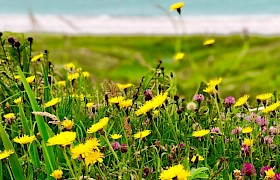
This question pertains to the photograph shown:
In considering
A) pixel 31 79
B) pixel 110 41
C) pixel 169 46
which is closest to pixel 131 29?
pixel 110 41

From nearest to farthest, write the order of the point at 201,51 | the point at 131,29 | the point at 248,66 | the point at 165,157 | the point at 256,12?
the point at 165,157, the point at 248,66, the point at 201,51, the point at 131,29, the point at 256,12

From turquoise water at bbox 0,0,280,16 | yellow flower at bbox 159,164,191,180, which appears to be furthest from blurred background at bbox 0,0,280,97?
yellow flower at bbox 159,164,191,180

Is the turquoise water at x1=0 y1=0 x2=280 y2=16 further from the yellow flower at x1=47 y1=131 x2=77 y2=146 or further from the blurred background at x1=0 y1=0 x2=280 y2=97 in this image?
the yellow flower at x1=47 y1=131 x2=77 y2=146

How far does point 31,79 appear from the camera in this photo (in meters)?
3.72

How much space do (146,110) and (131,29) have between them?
75.7 m

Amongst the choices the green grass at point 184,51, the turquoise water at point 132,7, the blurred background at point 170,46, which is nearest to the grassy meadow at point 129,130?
the blurred background at point 170,46

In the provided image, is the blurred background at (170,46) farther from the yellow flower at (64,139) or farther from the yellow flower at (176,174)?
the yellow flower at (176,174)

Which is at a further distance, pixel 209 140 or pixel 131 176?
pixel 209 140

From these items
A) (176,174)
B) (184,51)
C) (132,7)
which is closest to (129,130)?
(176,174)

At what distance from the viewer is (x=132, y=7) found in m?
133

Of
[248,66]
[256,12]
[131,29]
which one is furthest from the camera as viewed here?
[256,12]

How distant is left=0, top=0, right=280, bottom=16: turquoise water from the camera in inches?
4397

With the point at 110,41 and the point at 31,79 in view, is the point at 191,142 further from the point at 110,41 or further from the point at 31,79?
the point at 110,41

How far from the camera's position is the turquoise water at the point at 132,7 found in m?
112
